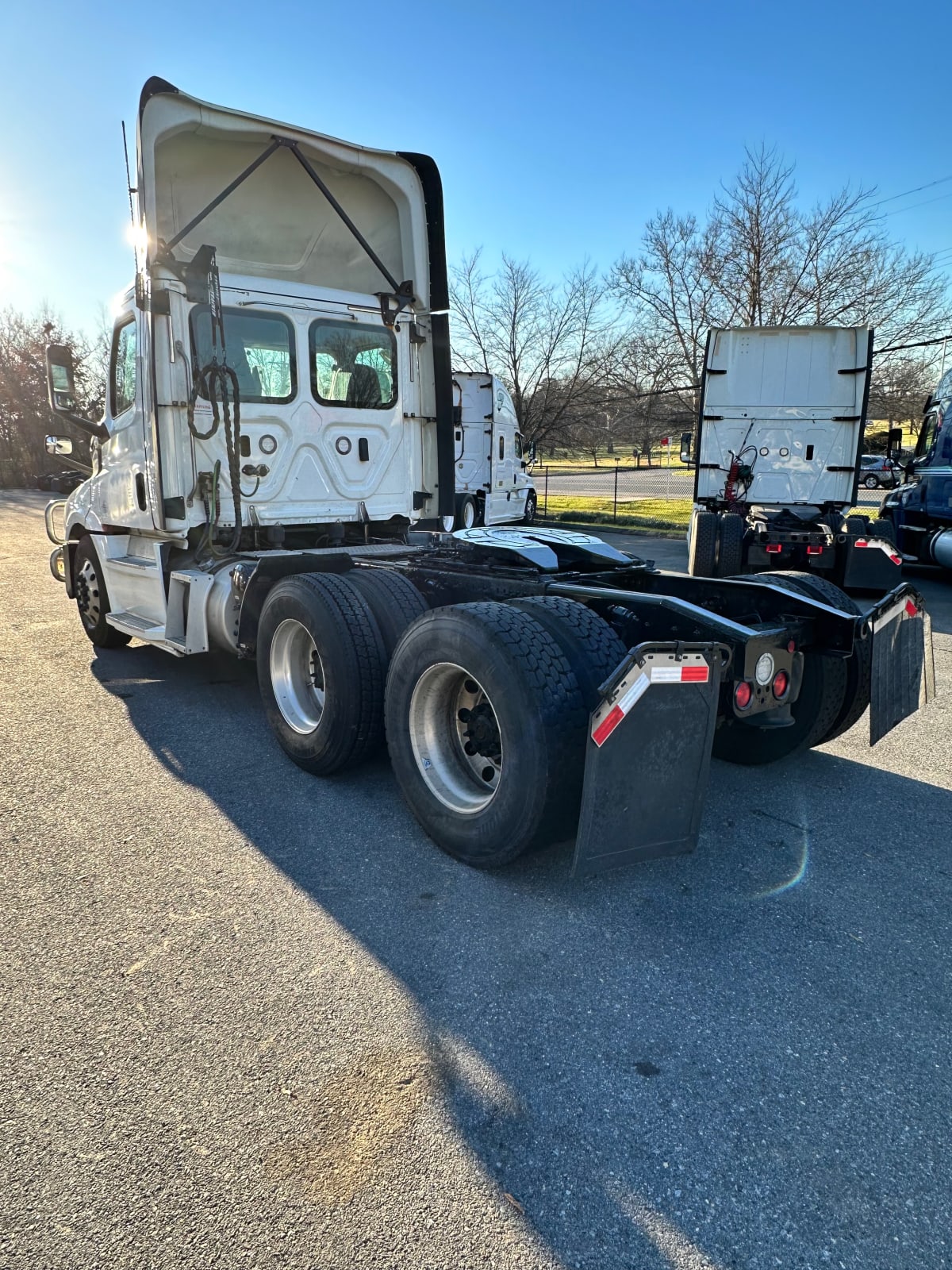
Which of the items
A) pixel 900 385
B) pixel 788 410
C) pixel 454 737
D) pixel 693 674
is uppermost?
pixel 900 385

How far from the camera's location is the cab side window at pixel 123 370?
19.4 ft

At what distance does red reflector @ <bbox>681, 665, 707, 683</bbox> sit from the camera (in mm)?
2846

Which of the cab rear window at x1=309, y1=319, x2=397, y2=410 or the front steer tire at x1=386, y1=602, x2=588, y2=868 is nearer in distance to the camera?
the front steer tire at x1=386, y1=602, x2=588, y2=868

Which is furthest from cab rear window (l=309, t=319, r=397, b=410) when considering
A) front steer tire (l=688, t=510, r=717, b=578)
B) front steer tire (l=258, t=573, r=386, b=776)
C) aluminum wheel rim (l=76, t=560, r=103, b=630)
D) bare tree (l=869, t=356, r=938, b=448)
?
bare tree (l=869, t=356, r=938, b=448)

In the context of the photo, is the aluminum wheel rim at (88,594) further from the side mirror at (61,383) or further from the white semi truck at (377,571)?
the side mirror at (61,383)

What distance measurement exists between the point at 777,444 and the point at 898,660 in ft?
29.5

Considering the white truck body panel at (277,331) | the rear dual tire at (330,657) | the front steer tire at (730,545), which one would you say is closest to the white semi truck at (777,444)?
the front steer tire at (730,545)

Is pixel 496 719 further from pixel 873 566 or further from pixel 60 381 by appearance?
pixel 873 566

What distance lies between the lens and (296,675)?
15.6 feet

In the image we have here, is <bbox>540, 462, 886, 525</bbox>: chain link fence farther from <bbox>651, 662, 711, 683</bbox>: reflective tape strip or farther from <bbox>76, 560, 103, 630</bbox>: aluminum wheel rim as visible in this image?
<bbox>651, 662, 711, 683</bbox>: reflective tape strip

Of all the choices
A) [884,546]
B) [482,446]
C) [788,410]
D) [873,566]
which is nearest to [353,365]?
[884,546]

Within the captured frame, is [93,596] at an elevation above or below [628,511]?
below

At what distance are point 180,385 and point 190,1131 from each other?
15.4 feet

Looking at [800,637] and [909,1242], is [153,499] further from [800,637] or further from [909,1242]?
[909,1242]
